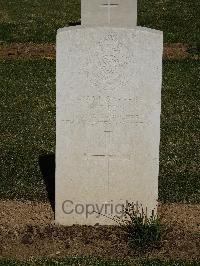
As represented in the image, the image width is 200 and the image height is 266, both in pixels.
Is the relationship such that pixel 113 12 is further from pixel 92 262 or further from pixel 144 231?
pixel 92 262

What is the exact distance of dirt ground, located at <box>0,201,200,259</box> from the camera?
6211 mm

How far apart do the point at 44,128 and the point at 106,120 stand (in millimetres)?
4303

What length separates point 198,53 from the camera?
1530 cm

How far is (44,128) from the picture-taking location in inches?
412

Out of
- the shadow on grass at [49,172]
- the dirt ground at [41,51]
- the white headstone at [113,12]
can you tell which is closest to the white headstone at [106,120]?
the shadow on grass at [49,172]

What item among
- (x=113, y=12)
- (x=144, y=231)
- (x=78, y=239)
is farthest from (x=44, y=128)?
(x=144, y=231)

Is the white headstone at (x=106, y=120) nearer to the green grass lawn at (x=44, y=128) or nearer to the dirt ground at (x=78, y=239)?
the dirt ground at (x=78, y=239)

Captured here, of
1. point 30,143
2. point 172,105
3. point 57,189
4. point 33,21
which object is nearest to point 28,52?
point 33,21

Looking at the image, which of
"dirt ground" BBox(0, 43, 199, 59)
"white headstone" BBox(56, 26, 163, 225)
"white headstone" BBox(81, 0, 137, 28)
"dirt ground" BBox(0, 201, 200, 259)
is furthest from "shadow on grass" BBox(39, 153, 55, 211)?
"dirt ground" BBox(0, 43, 199, 59)

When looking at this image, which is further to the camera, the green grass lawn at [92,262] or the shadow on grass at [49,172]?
the shadow on grass at [49,172]

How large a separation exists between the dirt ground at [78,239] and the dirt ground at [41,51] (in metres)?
8.41

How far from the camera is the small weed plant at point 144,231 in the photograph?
6180mm

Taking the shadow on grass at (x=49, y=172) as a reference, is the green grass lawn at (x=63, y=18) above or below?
above

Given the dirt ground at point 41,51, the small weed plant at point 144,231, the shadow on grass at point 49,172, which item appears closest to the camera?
the small weed plant at point 144,231
